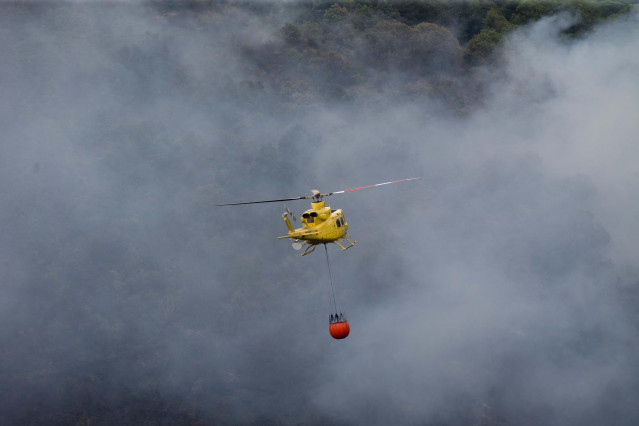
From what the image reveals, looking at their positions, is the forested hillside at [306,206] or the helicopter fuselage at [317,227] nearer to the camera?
the helicopter fuselage at [317,227]

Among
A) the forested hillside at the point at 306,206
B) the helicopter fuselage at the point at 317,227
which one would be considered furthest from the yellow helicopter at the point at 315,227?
the forested hillside at the point at 306,206

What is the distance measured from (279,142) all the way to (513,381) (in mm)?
42023

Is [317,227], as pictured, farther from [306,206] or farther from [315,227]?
[306,206]

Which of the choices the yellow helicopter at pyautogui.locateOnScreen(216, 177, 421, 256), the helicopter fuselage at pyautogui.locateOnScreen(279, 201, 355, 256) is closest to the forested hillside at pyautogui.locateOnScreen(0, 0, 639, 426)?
the helicopter fuselage at pyautogui.locateOnScreen(279, 201, 355, 256)

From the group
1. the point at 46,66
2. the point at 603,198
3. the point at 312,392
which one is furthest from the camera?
the point at 46,66

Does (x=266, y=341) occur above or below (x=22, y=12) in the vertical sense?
below

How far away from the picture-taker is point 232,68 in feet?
410

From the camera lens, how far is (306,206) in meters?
104

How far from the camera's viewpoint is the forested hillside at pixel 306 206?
343ft

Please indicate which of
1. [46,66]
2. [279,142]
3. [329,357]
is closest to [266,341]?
[329,357]

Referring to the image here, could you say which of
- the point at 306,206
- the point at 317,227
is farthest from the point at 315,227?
the point at 306,206

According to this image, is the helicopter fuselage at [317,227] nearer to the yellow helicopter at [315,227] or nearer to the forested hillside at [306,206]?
the yellow helicopter at [315,227]

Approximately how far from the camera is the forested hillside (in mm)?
104438

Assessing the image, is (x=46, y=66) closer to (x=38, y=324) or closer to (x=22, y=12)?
(x=22, y=12)
